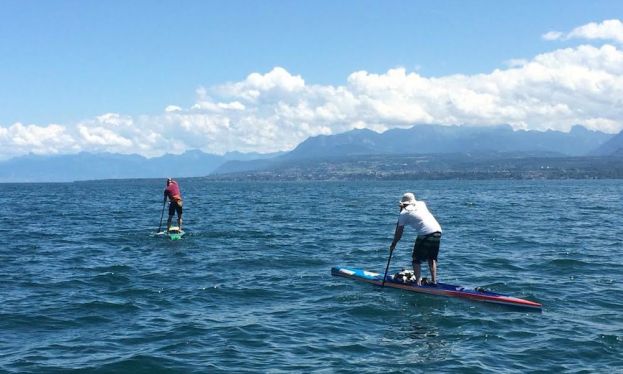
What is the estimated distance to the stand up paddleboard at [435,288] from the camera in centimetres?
1549

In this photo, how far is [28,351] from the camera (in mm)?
11734

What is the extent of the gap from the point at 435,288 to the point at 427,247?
1.27m

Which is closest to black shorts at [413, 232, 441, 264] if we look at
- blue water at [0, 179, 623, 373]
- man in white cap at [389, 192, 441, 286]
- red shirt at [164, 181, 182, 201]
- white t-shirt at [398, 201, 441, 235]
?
man in white cap at [389, 192, 441, 286]

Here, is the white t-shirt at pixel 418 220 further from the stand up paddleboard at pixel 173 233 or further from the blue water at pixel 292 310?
the stand up paddleboard at pixel 173 233

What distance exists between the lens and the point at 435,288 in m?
17.2

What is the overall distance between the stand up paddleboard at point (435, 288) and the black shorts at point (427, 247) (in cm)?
89

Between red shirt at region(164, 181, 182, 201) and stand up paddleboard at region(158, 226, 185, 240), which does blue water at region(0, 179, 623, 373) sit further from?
red shirt at region(164, 181, 182, 201)

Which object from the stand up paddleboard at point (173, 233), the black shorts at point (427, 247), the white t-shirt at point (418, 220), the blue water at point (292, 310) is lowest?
the blue water at point (292, 310)

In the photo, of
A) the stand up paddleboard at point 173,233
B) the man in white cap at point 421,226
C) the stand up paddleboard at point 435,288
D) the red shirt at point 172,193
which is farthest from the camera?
the red shirt at point 172,193

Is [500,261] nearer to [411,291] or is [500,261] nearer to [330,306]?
[411,291]

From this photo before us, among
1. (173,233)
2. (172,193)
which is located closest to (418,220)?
(173,233)

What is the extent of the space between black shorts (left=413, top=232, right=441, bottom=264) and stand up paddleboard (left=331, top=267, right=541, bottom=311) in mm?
893

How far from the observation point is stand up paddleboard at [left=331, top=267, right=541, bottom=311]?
50.8 feet

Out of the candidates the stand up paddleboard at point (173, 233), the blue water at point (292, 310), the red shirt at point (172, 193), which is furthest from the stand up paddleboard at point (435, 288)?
the red shirt at point (172, 193)
